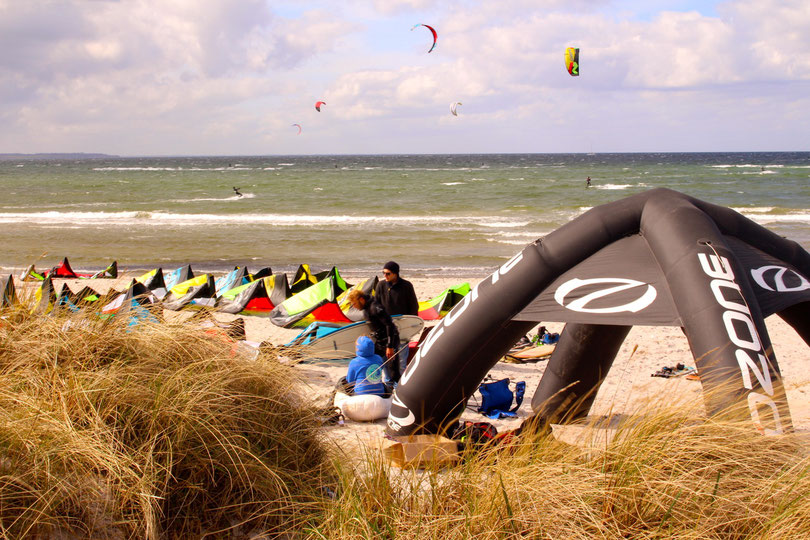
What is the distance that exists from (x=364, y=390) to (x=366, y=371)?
177 mm

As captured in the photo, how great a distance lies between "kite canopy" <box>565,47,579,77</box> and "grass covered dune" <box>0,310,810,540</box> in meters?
10.3

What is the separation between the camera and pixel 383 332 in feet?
21.9

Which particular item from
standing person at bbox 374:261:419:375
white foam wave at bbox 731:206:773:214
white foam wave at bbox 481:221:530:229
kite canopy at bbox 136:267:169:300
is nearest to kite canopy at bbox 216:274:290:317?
kite canopy at bbox 136:267:169:300

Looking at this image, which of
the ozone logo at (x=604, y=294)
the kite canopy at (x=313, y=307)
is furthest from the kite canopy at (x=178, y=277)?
the ozone logo at (x=604, y=294)

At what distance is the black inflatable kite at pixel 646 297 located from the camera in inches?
139

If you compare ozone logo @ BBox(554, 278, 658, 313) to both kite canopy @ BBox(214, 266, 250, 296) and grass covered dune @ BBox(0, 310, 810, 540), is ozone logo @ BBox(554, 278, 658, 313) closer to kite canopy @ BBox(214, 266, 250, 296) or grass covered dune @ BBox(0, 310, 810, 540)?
grass covered dune @ BBox(0, 310, 810, 540)

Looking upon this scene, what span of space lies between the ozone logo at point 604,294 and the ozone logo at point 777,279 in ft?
2.58

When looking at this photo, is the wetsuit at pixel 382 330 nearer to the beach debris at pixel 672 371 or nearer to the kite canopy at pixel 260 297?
the beach debris at pixel 672 371

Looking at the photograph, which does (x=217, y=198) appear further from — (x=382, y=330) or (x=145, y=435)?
(x=145, y=435)

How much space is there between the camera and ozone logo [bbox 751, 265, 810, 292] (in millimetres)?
4148

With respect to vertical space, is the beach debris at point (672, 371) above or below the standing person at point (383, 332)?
below

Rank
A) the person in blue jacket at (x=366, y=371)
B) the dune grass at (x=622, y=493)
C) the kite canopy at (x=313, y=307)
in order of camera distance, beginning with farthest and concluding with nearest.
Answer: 1. the kite canopy at (x=313, y=307)
2. the person in blue jacket at (x=366, y=371)
3. the dune grass at (x=622, y=493)

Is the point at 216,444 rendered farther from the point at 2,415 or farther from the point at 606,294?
the point at 606,294

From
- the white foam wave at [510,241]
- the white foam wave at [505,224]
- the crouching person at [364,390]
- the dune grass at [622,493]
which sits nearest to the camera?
the dune grass at [622,493]
